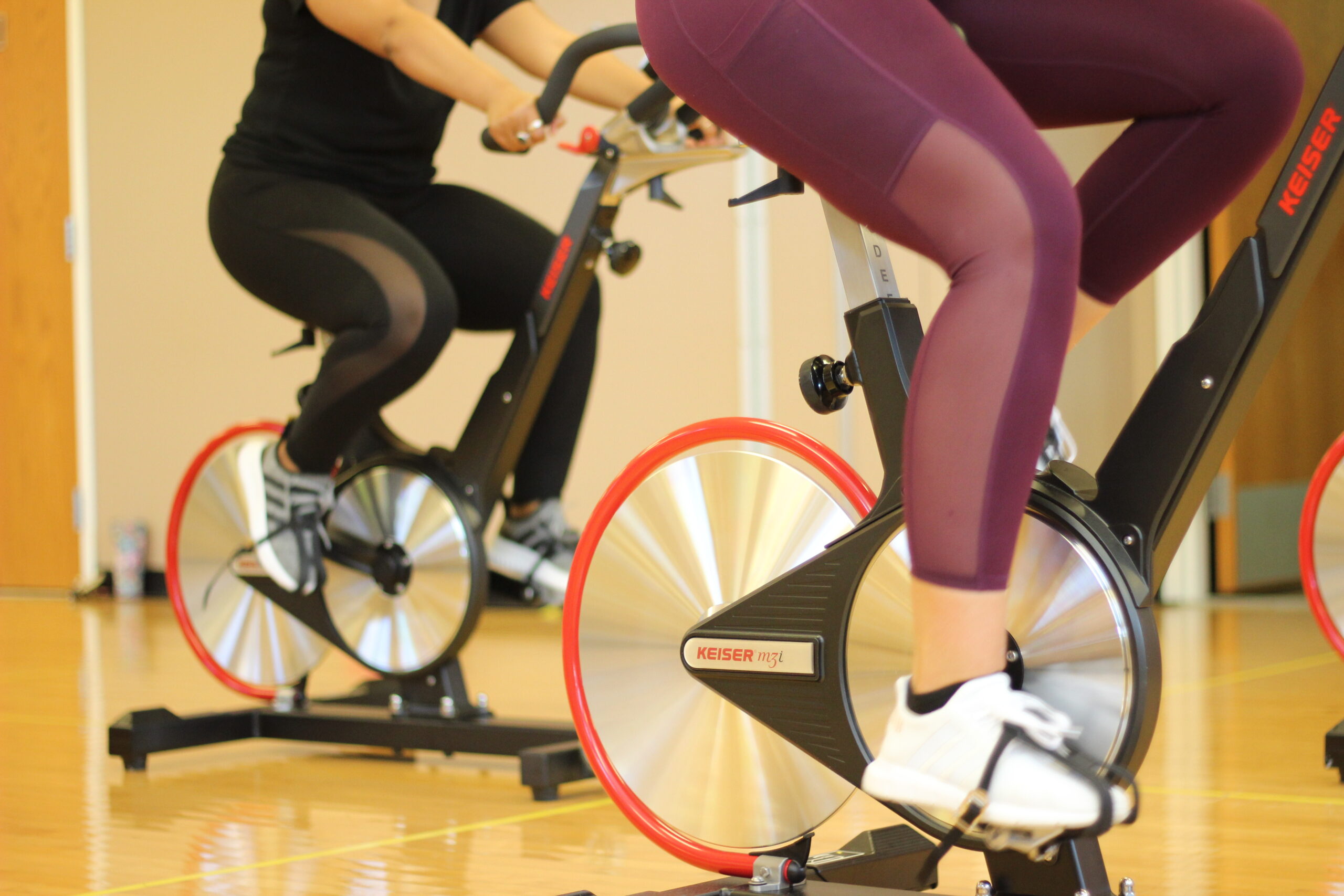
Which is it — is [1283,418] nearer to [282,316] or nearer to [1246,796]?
[1246,796]

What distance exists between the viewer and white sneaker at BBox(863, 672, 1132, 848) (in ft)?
3.07

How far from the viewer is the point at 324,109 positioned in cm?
221

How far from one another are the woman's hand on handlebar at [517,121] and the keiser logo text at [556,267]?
7.9 inches

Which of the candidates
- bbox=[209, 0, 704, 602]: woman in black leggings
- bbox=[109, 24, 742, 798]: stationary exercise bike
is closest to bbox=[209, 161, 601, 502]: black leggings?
bbox=[209, 0, 704, 602]: woman in black leggings

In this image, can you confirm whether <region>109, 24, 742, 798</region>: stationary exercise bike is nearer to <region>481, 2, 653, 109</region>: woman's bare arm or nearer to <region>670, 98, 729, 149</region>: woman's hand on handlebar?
<region>670, 98, 729, 149</region>: woman's hand on handlebar

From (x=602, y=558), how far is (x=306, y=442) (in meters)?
0.86

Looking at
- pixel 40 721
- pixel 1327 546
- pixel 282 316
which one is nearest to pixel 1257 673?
pixel 1327 546

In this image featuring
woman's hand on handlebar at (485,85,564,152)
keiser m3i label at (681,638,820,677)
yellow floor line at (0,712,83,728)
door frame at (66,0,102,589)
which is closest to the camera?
keiser m3i label at (681,638,820,677)

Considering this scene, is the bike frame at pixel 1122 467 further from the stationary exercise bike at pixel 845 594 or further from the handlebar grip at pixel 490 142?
the handlebar grip at pixel 490 142

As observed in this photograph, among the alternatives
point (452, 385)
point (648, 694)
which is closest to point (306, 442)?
point (648, 694)

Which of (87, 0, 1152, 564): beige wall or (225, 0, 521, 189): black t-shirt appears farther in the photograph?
(87, 0, 1152, 564): beige wall

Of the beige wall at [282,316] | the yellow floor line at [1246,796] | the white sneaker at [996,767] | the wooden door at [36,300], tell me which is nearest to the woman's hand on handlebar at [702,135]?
the yellow floor line at [1246,796]

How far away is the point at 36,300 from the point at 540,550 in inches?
163

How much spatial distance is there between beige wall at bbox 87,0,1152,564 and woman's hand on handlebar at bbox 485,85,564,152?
2014mm
